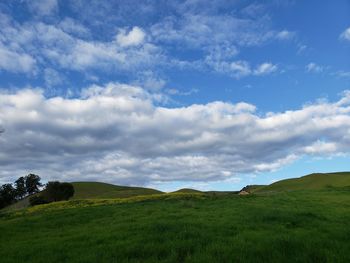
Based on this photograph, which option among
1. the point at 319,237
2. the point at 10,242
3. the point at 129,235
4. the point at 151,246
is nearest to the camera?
the point at 151,246

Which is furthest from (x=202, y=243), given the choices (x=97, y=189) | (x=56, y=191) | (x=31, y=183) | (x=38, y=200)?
(x=97, y=189)

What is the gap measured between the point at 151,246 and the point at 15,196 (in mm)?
116663

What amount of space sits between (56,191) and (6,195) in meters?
26.8

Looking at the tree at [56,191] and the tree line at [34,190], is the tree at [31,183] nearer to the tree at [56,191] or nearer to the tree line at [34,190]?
the tree line at [34,190]

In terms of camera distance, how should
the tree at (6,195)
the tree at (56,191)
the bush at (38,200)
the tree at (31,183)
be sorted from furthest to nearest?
the tree at (31,183), the tree at (6,195), the tree at (56,191), the bush at (38,200)

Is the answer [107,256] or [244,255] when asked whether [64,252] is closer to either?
[107,256]

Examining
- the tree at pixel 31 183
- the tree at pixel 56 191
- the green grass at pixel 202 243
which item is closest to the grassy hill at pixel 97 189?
the tree at pixel 31 183

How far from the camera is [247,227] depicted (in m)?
20.2

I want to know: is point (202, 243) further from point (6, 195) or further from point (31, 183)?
point (31, 183)

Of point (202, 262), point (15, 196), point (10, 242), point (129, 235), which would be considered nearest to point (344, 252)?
point (202, 262)

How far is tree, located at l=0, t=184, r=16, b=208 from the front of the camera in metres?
114

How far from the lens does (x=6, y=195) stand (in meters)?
115

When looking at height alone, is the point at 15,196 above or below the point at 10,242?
above

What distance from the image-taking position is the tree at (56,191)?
95.9m
